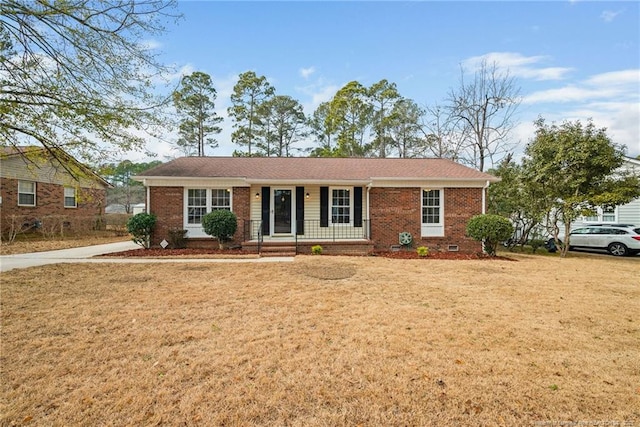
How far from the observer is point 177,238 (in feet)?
38.0

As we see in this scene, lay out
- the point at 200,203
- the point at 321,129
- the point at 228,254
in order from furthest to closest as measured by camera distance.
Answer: the point at 321,129 → the point at 200,203 → the point at 228,254

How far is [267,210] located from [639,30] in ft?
47.1

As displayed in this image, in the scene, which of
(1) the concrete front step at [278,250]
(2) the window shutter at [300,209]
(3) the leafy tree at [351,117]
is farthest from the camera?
(3) the leafy tree at [351,117]

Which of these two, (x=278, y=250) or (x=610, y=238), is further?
(x=610, y=238)

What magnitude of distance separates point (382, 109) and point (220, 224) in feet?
67.3

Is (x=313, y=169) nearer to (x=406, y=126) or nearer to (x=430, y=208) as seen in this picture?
(x=430, y=208)

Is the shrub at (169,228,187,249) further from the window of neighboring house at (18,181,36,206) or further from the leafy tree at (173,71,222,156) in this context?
the leafy tree at (173,71,222,156)

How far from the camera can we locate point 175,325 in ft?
13.6

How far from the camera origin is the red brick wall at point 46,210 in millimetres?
16609

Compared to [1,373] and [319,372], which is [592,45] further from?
[1,373]

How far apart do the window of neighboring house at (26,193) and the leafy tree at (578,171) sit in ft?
86.0

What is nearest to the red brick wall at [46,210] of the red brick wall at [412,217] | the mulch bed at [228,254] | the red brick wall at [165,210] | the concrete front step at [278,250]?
the red brick wall at [165,210]

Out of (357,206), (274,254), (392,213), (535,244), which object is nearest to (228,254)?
(274,254)

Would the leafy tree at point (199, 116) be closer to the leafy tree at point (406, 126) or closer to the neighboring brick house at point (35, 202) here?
the neighboring brick house at point (35, 202)
